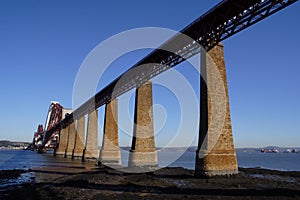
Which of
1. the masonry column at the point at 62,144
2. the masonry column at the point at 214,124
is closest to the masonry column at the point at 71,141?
the masonry column at the point at 62,144

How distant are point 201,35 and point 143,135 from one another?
13918 millimetres

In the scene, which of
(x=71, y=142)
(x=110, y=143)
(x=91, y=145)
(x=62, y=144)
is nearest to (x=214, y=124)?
(x=110, y=143)

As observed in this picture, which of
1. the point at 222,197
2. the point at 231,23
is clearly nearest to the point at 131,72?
the point at 231,23

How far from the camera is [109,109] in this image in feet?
148

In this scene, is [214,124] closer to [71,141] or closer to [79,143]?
[79,143]

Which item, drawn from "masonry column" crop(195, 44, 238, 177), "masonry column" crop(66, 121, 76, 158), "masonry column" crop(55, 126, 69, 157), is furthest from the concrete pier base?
"masonry column" crop(195, 44, 238, 177)

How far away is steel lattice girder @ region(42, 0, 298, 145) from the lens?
19188 mm

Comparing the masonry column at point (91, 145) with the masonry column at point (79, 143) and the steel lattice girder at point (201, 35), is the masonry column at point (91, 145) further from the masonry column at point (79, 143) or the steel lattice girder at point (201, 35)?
the steel lattice girder at point (201, 35)

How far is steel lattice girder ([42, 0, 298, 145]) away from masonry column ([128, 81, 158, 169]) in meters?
2.50

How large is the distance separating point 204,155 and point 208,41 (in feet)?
30.4

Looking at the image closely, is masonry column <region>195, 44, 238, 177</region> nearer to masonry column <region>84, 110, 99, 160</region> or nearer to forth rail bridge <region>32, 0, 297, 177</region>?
forth rail bridge <region>32, 0, 297, 177</region>

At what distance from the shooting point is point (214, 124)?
20906 mm

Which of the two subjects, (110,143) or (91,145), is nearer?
(110,143)

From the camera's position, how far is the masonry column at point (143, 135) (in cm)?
3150
